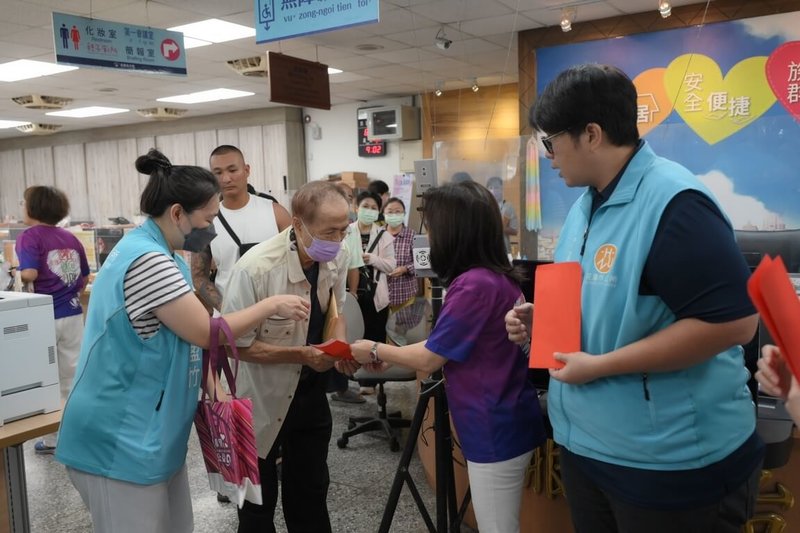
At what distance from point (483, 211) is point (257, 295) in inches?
30.6

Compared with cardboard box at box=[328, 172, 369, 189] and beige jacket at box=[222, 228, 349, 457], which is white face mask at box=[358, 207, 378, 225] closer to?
beige jacket at box=[222, 228, 349, 457]

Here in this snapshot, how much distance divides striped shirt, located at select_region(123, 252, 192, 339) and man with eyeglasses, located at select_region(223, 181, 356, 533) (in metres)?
0.42

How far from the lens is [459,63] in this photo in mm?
7688

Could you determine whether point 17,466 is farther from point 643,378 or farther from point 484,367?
point 643,378

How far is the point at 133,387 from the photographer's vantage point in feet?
5.13

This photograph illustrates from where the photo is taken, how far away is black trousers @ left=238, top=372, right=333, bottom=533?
2076 millimetres

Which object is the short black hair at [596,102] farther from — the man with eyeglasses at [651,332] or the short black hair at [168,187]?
the short black hair at [168,187]

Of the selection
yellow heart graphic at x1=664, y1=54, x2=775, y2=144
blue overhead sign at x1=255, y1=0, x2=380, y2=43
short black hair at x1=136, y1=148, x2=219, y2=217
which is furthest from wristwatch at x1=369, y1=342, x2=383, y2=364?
yellow heart graphic at x1=664, y1=54, x2=775, y2=144

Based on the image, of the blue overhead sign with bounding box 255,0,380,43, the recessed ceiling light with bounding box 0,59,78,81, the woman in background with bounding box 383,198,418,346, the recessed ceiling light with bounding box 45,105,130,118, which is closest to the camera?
the blue overhead sign with bounding box 255,0,380,43

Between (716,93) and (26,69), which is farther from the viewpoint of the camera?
(26,69)

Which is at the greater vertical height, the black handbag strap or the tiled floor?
the black handbag strap

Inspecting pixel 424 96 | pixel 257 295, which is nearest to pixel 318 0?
pixel 257 295

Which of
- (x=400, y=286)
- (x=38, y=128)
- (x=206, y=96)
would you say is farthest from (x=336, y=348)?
(x=38, y=128)

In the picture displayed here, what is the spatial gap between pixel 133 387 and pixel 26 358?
0.73 metres
